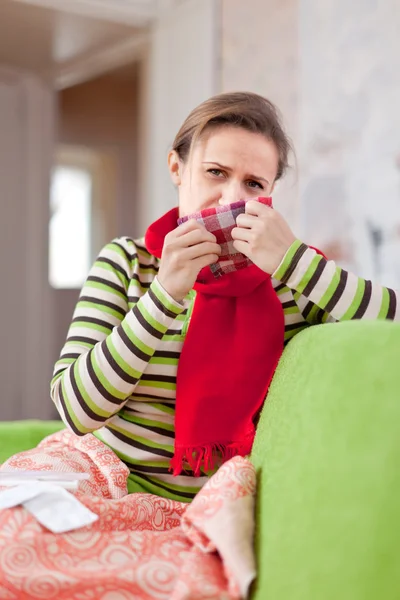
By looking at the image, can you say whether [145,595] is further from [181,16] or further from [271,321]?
[181,16]

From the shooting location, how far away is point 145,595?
895 millimetres

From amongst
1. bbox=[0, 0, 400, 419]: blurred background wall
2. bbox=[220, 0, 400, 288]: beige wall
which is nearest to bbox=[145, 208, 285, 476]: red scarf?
bbox=[0, 0, 400, 419]: blurred background wall

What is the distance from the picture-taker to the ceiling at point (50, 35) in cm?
366

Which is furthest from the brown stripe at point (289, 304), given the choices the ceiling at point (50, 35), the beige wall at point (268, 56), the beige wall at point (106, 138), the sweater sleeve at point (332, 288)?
the beige wall at point (106, 138)

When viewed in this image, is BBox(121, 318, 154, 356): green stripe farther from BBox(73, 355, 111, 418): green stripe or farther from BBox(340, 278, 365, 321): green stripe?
BBox(340, 278, 365, 321): green stripe

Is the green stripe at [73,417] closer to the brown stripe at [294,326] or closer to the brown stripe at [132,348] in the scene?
the brown stripe at [132,348]

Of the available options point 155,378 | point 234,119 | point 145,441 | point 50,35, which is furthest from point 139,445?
point 50,35

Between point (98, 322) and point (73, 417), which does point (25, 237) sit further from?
point (73, 417)

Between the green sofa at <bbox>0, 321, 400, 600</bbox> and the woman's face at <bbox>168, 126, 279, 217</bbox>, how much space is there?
1.20ft

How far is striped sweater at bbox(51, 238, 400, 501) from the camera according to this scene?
3.78 feet

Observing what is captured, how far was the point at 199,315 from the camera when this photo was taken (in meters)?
1.27

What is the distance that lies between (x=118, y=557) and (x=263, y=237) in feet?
1.62

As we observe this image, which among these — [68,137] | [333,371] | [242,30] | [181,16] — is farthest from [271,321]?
[68,137]

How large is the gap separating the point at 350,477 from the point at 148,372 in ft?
1.58
